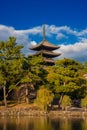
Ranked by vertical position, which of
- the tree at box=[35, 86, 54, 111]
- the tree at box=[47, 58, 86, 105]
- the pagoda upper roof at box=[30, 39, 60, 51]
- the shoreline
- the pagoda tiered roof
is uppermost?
the pagoda upper roof at box=[30, 39, 60, 51]

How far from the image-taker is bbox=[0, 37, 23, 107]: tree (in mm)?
52500

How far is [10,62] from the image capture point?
175 feet

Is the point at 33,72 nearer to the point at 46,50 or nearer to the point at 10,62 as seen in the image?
the point at 10,62

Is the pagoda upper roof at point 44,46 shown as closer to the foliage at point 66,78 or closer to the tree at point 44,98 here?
the foliage at point 66,78

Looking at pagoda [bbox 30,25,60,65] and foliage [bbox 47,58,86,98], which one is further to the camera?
pagoda [bbox 30,25,60,65]

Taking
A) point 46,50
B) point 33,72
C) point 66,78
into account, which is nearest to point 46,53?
point 46,50

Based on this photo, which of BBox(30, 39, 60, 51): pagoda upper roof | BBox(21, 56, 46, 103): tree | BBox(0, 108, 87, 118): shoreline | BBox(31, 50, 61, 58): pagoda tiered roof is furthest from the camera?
BBox(30, 39, 60, 51): pagoda upper roof

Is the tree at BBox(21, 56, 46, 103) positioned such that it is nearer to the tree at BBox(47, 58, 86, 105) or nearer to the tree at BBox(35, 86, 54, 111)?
the tree at BBox(47, 58, 86, 105)

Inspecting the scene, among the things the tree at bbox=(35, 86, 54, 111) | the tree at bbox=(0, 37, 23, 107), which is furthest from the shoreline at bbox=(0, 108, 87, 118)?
the tree at bbox=(0, 37, 23, 107)

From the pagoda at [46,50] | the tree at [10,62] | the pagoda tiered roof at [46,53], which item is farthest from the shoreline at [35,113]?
the pagoda tiered roof at [46,53]

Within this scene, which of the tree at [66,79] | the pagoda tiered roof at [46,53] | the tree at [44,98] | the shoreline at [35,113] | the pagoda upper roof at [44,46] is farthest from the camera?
the pagoda upper roof at [44,46]

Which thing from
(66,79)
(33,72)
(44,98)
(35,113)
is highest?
(33,72)

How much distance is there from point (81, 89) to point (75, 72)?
3.69 meters

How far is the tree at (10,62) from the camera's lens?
172 feet
